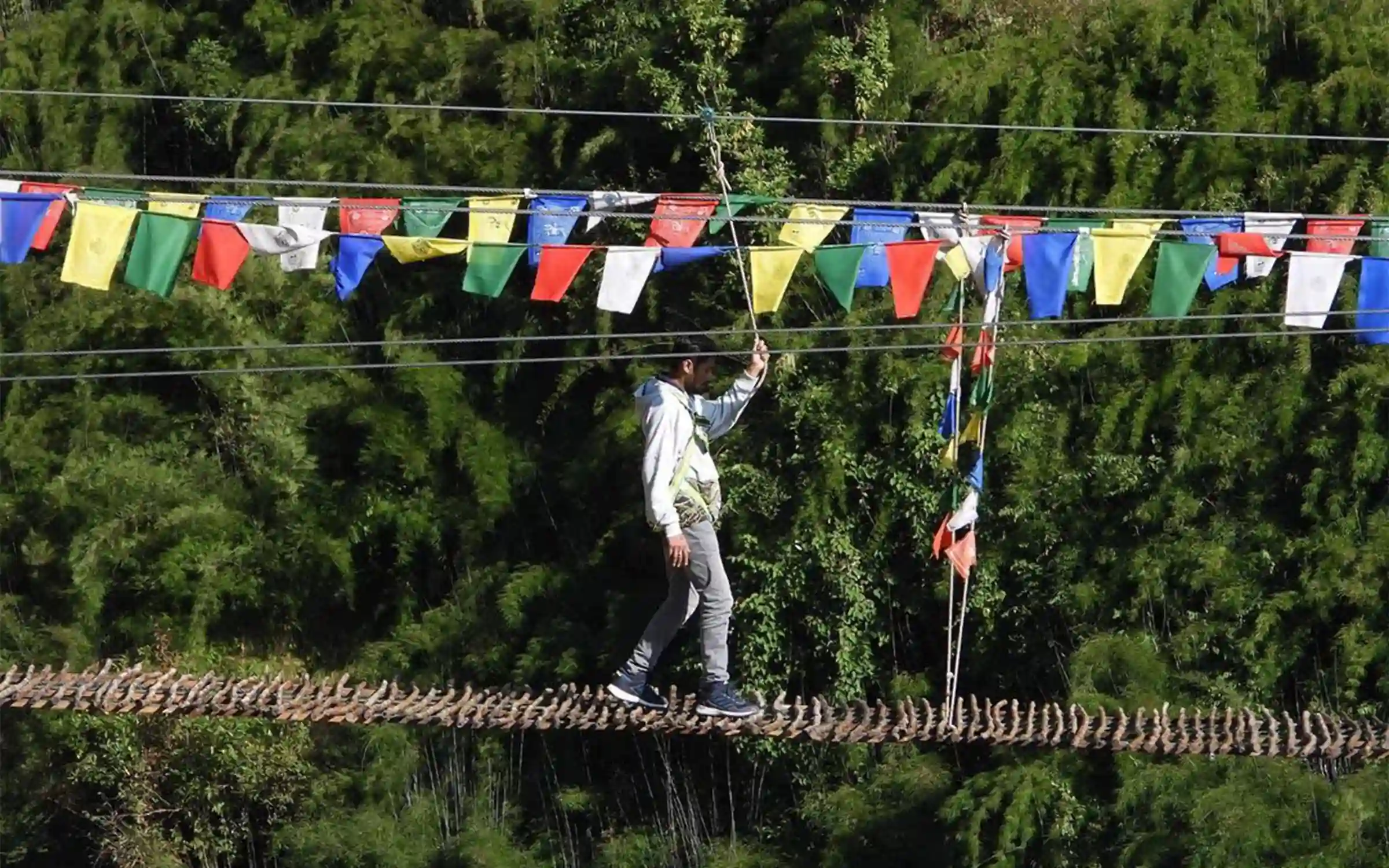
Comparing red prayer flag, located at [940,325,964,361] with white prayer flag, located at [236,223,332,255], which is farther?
white prayer flag, located at [236,223,332,255]

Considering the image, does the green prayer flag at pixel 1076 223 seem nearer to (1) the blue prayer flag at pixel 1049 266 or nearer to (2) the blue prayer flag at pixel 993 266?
(1) the blue prayer flag at pixel 1049 266

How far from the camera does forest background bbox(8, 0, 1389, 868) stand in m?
9.17

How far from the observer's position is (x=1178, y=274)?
7383 millimetres

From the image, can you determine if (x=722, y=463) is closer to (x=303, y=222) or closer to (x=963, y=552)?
(x=963, y=552)

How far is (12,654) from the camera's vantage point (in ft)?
36.8

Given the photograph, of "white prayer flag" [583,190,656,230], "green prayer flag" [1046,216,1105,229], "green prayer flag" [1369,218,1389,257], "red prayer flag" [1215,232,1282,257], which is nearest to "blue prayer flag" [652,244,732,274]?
"white prayer flag" [583,190,656,230]

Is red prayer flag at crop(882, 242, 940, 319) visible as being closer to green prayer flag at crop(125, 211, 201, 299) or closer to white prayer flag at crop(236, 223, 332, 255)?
white prayer flag at crop(236, 223, 332, 255)

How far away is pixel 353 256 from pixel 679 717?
7.50 feet

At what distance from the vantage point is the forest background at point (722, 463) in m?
9.17

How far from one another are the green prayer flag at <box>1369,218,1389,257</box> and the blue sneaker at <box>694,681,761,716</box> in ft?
9.98

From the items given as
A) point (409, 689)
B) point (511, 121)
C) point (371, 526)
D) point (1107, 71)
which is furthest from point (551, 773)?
A: point (1107, 71)

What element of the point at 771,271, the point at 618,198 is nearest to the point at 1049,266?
the point at 771,271

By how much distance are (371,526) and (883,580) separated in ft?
10.4

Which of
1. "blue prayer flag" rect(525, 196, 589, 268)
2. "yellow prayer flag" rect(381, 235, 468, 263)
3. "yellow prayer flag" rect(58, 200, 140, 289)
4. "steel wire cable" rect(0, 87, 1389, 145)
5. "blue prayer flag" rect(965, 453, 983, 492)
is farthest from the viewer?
"steel wire cable" rect(0, 87, 1389, 145)
